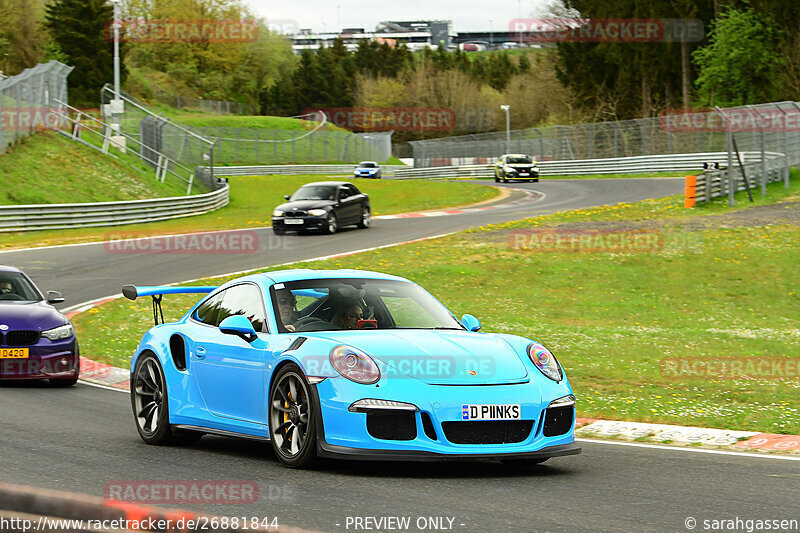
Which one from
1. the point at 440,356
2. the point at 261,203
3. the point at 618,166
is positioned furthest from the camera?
the point at 618,166

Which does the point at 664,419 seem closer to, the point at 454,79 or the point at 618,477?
the point at 618,477

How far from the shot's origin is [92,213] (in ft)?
114

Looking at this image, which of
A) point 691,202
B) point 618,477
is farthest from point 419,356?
point 691,202

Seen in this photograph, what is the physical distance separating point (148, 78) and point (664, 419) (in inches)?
4640

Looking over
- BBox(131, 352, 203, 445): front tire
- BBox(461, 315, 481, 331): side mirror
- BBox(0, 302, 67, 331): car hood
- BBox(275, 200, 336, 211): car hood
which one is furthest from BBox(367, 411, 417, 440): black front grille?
BBox(275, 200, 336, 211): car hood

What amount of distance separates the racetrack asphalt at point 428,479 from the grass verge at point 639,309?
2.92 meters

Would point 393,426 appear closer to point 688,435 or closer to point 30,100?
point 688,435

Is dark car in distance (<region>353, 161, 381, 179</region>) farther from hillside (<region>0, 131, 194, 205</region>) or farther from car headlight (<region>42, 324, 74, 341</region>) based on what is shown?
car headlight (<region>42, 324, 74, 341</region>)

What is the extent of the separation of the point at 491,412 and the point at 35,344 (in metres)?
7.56

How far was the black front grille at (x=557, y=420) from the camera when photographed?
707cm

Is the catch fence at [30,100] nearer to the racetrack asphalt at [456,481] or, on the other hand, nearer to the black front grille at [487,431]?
the racetrack asphalt at [456,481]

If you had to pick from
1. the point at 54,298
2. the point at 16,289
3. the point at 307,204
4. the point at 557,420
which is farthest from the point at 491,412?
the point at 307,204

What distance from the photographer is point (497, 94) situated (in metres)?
142

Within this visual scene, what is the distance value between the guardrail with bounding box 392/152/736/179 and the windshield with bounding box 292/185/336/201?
1076 inches
